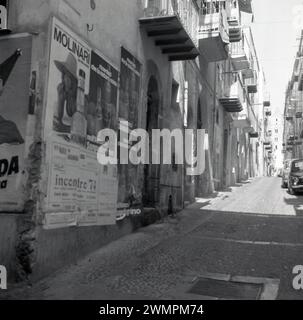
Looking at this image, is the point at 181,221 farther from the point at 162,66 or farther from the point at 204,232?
the point at 162,66

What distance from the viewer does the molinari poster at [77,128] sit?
653 cm

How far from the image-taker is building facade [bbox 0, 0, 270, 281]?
630 centimetres

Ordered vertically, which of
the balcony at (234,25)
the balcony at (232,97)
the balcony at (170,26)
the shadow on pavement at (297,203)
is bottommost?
the shadow on pavement at (297,203)

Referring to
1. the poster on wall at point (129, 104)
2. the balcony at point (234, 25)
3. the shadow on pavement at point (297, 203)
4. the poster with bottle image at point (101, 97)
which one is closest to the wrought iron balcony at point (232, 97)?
the balcony at point (234, 25)

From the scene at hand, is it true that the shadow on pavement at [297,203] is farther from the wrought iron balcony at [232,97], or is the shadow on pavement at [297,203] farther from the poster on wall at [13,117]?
the poster on wall at [13,117]

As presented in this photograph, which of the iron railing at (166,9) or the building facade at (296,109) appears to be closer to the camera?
the iron railing at (166,9)

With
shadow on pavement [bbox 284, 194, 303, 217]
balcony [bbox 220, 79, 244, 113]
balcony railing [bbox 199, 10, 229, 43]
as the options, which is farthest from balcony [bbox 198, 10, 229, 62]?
shadow on pavement [bbox 284, 194, 303, 217]

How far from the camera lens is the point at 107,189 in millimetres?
8414

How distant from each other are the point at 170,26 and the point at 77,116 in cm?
447
